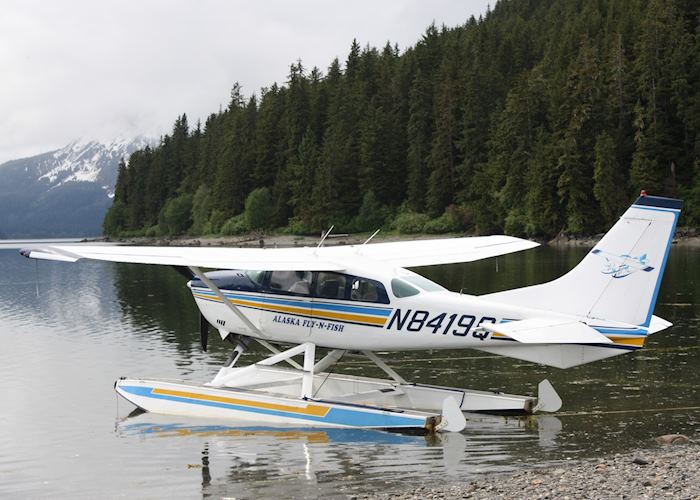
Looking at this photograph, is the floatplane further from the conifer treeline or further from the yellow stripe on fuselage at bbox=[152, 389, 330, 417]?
the conifer treeline

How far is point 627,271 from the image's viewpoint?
9.70m

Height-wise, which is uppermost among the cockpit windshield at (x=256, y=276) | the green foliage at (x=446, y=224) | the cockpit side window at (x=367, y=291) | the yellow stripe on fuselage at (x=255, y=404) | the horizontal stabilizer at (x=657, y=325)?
the green foliage at (x=446, y=224)

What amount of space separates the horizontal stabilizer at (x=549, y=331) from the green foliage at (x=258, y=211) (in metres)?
80.4

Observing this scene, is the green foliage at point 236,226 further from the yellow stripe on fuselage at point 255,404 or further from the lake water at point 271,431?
the yellow stripe on fuselage at point 255,404

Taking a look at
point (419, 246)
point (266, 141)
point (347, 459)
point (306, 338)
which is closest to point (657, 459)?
point (347, 459)

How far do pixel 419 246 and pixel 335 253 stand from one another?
2067mm

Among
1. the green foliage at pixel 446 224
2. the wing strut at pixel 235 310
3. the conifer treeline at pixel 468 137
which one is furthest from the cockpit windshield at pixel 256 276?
the green foliage at pixel 446 224

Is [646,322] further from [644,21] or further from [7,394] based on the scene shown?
[644,21]

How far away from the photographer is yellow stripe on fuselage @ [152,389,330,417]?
34.4 ft

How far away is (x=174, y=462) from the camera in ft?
30.5

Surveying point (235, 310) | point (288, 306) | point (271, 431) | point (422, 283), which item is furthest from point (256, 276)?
point (422, 283)

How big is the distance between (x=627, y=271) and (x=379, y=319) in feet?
9.62

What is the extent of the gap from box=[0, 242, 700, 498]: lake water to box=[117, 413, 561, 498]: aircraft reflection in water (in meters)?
0.02

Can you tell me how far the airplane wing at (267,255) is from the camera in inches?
401
